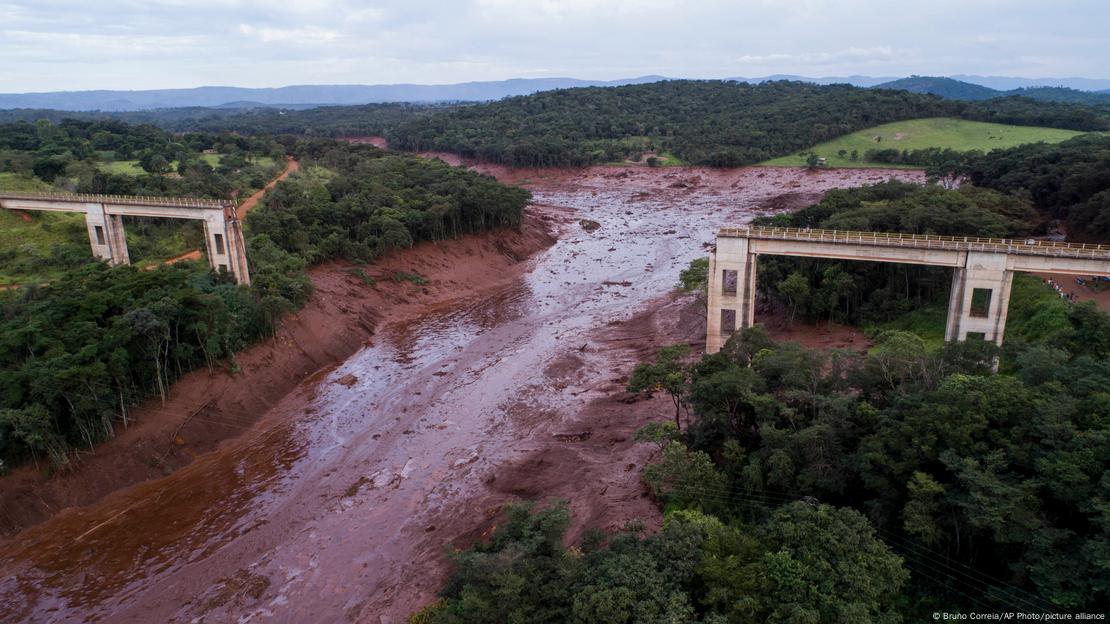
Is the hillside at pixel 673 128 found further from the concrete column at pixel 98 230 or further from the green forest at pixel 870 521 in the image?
the green forest at pixel 870 521

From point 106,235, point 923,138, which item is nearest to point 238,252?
point 106,235

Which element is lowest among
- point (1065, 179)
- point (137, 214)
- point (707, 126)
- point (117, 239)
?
point (117, 239)

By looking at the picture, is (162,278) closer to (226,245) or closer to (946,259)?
(226,245)

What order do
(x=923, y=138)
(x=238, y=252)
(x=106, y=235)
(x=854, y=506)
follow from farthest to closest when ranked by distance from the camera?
(x=923, y=138), (x=106, y=235), (x=238, y=252), (x=854, y=506)

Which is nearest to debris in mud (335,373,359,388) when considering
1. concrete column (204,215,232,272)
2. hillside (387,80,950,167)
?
concrete column (204,215,232,272)

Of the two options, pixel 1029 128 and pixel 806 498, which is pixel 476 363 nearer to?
pixel 806 498

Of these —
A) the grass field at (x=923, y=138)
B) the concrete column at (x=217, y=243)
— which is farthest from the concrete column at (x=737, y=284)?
the grass field at (x=923, y=138)

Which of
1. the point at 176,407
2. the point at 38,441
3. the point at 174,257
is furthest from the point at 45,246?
the point at 38,441
